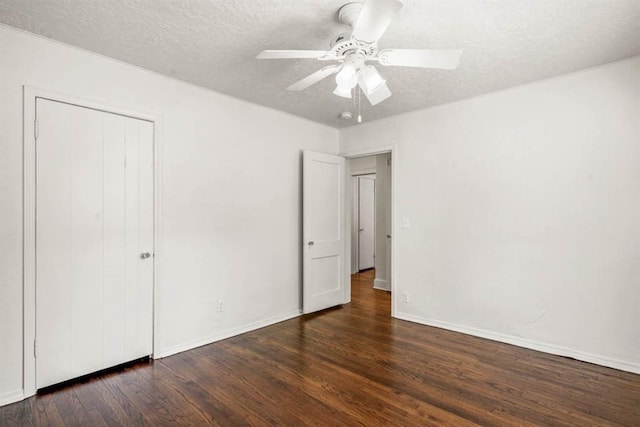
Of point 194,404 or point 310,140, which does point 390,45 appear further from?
point 194,404

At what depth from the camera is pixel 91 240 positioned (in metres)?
2.56

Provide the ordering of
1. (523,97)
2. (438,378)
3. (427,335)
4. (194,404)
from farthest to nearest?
(427,335), (523,97), (438,378), (194,404)

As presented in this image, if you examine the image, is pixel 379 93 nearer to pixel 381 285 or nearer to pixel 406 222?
pixel 406 222

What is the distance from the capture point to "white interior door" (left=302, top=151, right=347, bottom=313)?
4172 millimetres

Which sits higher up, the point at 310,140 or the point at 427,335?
the point at 310,140

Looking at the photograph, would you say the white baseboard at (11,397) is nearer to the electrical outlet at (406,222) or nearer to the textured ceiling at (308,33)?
the textured ceiling at (308,33)

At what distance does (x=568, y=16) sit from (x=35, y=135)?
11.9 feet

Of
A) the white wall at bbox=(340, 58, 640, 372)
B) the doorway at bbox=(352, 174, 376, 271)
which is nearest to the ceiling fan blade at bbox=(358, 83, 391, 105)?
the white wall at bbox=(340, 58, 640, 372)

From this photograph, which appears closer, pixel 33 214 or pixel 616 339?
pixel 33 214

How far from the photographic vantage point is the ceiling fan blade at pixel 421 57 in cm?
181

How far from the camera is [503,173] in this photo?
3324mm

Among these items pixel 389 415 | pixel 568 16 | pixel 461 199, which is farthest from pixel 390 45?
pixel 389 415

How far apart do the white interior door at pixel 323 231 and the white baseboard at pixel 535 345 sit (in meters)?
1.03

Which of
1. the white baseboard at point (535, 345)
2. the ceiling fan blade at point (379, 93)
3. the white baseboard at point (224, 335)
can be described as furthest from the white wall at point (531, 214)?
the ceiling fan blade at point (379, 93)
